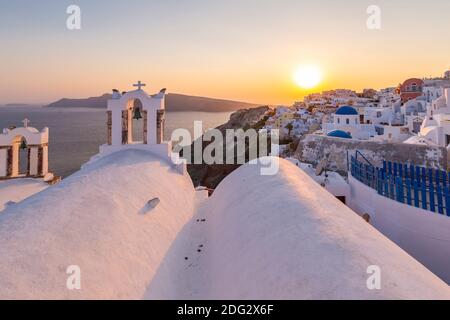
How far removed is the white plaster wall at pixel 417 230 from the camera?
23.0ft

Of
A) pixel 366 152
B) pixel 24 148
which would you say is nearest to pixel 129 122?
pixel 24 148

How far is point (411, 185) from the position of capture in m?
7.78

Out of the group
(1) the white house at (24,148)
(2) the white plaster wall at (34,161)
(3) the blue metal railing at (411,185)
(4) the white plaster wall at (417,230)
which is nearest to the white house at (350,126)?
(3) the blue metal railing at (411,185)

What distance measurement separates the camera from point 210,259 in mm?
6027

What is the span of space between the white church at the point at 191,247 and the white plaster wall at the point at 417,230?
2.73 metres

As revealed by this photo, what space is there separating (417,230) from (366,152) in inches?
627

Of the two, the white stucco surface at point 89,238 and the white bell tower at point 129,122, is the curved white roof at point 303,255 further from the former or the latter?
the white bell tower at point 129,122

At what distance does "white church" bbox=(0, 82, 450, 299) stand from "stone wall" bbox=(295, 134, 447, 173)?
1605 centimetres

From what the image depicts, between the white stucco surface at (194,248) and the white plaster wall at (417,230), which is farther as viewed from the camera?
the white plaster wall at (417,230)

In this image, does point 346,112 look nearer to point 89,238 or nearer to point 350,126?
point 350,126

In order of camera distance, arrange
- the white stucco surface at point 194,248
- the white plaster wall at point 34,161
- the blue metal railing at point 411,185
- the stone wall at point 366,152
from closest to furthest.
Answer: the white stucco surface at point 194,248
the blue metal railing at point 411,185
the white plaster wall at point 34,161
the stone wall at point 366,152

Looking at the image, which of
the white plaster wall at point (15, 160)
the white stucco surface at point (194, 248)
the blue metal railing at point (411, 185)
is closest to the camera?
the white stucco surface at point (194, 248)
